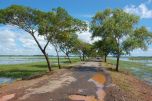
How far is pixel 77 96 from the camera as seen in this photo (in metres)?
21.6

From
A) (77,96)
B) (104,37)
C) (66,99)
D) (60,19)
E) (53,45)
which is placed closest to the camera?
(66,99)

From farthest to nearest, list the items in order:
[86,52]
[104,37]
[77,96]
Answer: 1. [86,52]
2. [104,37]
3. [77,96]

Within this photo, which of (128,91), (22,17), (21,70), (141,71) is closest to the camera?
(128,91)

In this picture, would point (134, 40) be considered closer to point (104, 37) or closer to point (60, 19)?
point (104, 37)

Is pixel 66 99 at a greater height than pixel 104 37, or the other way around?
pixel 104 37

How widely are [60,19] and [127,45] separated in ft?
46.3

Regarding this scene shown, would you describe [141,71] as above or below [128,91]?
above

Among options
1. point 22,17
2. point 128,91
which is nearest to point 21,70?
point 22,17

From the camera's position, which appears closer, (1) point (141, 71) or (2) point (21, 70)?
(2) point (21, 70)

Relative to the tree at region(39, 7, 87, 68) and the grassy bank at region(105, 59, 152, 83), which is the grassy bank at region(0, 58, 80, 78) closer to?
the tree at region(39, 7, 87, 68)

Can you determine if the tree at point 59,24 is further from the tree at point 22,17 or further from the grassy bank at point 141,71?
the grassy bank at point 141,71

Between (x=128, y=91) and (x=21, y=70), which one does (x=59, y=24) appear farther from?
(x=128, y=91)

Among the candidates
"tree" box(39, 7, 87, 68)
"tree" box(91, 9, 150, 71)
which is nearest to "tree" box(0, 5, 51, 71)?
"tree" box(39, 7, 87, 68)

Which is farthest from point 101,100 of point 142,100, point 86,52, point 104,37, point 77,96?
point 86,52
